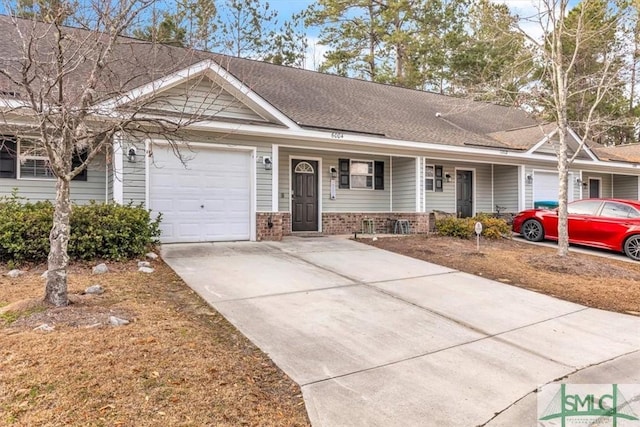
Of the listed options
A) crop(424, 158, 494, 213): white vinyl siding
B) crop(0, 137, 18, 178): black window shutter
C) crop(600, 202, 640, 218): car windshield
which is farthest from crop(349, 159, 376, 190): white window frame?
crop(0, 137, 18, 178): black window shutter

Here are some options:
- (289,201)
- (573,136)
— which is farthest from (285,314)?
(573,136)

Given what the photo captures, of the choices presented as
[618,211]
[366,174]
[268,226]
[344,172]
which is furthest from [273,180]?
[618,211]

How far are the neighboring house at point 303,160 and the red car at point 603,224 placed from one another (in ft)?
7.83

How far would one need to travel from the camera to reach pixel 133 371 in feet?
10.4

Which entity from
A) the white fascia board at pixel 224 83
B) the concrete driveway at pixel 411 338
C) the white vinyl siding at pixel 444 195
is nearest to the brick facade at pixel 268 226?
the white fascia board at pixel 224 83

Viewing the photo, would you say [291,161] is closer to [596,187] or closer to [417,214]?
[417,214]

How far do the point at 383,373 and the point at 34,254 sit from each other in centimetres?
600

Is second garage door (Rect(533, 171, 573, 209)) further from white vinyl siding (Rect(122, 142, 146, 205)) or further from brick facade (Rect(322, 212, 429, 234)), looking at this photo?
white vinyl siding (Rect(122, 142, 146, 205))

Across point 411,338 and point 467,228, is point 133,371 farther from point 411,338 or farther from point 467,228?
point 467,228

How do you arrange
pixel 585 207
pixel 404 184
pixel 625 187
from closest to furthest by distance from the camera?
pixel 585 207 → pixel 404 184 → pixel 625 187

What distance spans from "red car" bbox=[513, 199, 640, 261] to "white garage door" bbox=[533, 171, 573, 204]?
12.0 feet

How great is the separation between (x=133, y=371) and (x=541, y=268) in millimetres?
7934

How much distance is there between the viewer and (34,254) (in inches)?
259

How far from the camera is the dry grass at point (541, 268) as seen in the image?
6.58 metres
